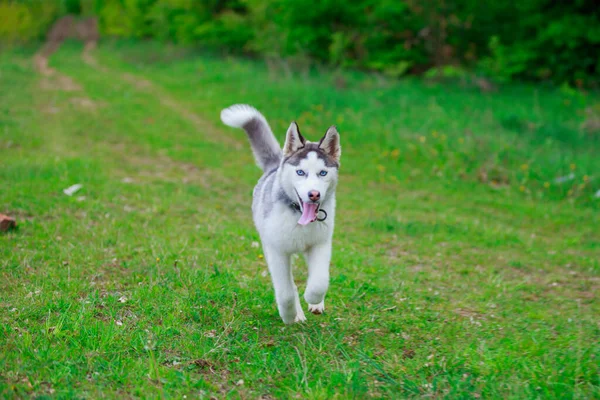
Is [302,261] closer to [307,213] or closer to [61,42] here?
[307,213]

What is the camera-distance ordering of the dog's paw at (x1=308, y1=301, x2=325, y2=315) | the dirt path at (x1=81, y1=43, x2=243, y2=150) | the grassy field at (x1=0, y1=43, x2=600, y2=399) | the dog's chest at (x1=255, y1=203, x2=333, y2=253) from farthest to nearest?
1. the dirt path at (x1=81, y1=43, x2=243, y2=150)
2. the dog's paw at (x1=308, y1=301, x2=325, y2=315)
3. the dog's chest at (x1=255, y1=203, x2=333, y2=253)
4. the grassy field at (x1=0, y1=43, x2=600, y2=399)

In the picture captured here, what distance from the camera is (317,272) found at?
14.5 ft

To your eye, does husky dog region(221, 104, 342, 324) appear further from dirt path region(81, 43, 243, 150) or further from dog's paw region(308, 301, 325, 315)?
dirt path region(81, 43, 243, 150)

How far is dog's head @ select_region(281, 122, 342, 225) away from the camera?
418 cm

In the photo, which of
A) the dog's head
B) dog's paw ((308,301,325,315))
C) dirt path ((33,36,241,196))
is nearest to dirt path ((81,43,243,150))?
dirt path ((33,36,241,196))

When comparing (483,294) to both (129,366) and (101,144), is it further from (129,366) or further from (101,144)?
(101,144)

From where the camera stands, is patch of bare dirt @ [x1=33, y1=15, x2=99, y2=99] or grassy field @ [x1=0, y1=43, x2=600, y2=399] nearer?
grassy field @ [x1=0, y1=43, x2=600, y2=399]

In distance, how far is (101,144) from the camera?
37.2 feet

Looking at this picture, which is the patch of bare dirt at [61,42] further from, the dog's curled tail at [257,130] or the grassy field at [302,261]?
the dog's curled tail at [257,130]

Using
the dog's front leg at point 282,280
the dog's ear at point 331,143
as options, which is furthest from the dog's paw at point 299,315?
the dog's ear at point 331,143

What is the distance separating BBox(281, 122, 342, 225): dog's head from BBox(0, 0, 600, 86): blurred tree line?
1451cm

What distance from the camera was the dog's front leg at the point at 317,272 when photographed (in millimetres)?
4430

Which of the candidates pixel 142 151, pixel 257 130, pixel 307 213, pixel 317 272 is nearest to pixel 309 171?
pixel 307 213

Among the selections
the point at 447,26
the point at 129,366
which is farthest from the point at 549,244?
the point at 447,26
